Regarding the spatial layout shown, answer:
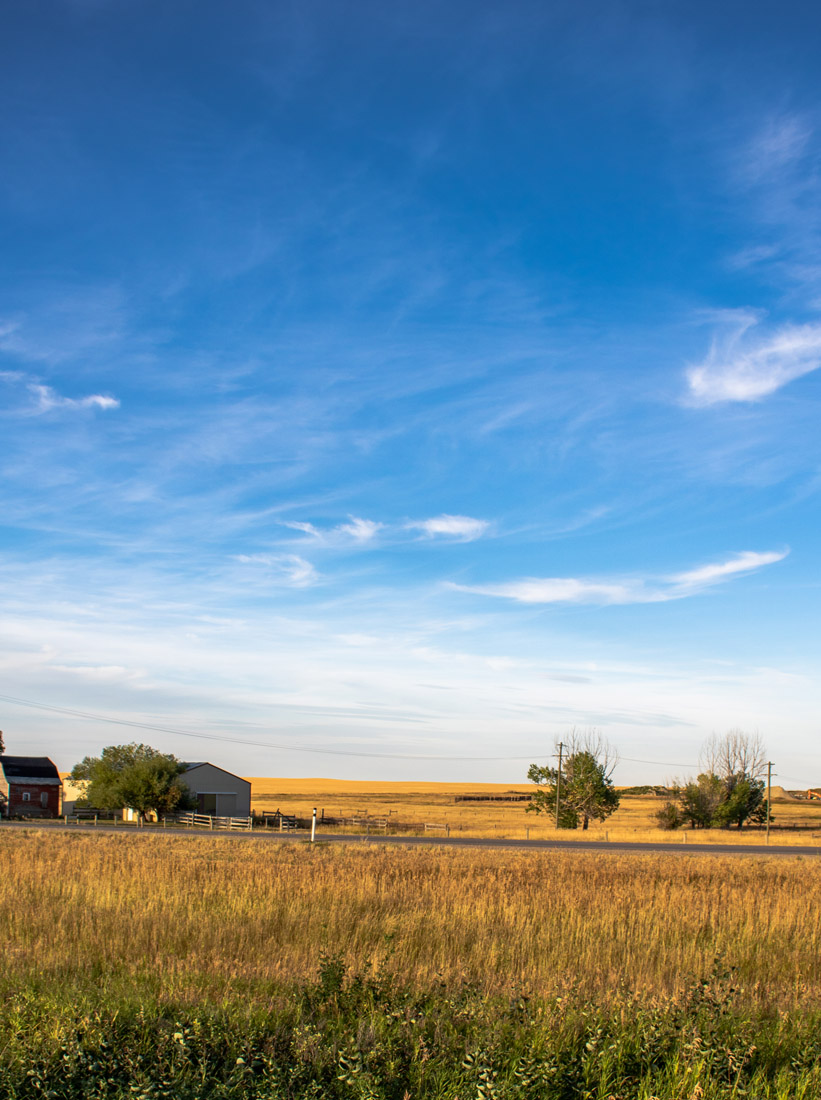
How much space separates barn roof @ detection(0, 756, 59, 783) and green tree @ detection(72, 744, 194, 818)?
49.9ft

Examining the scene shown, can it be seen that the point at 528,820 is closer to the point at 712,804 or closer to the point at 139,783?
the point at 712,804

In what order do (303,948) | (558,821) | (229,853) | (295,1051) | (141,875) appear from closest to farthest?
1. (295,1051)
2. (303,948)
3. (141,875)
4. (229,853)
5. (558,821)

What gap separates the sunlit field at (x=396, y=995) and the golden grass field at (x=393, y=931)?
5 centimetres

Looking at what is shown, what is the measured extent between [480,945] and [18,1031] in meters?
5.34

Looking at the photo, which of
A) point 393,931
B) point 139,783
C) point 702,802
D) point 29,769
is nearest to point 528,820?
point 702,802

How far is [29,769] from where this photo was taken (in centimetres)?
8650

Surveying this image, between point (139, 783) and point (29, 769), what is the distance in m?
25.5

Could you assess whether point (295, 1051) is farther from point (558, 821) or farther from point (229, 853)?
point (558, 821)

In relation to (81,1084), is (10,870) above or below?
below

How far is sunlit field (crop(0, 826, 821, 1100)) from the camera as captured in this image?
17.9 feet

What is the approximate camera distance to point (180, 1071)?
17.8 feet

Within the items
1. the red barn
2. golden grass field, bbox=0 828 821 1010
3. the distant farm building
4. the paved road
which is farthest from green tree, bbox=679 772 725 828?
golden grass field, bbox=0 828 821 1010

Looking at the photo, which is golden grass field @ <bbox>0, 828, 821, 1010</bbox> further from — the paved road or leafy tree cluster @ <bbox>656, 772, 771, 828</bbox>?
leafy tree cluster @ <bbox>656, 772, 771, 828</bbox>

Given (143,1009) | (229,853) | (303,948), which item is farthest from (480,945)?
(229,853)
